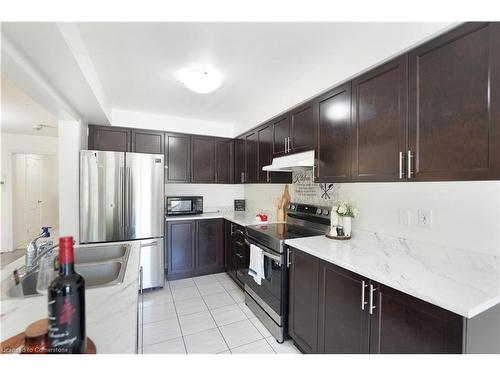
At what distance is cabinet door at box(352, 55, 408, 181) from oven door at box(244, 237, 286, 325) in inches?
38.0

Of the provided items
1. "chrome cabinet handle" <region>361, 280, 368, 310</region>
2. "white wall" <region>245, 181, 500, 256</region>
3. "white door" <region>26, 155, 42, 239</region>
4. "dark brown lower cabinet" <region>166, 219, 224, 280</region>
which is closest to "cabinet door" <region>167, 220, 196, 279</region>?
"dark brown lower cabinet" <region>166, 219, 224, 280</region>

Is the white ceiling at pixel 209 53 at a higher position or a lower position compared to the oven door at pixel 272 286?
higher

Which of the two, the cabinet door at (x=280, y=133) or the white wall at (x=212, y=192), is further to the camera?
the white wall at (x=212, y=192)

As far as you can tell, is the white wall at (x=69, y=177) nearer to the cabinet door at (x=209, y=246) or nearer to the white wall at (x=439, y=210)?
the cabinet door at (x=209, y=246)

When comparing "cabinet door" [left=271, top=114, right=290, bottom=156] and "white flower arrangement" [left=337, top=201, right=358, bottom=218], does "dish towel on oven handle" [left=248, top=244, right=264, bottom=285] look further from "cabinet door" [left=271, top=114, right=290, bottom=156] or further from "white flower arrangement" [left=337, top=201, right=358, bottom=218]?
"cabinet door" [left=271, top=114, right=290, bottom=156]

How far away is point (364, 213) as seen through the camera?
192cm

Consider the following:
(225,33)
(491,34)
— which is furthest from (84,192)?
(491,34)

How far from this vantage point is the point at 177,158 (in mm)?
3488

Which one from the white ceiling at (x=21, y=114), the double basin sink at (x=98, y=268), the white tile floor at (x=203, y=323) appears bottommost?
the white tile floor at (x=203, y=323)

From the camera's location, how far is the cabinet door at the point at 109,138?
9.91 ft

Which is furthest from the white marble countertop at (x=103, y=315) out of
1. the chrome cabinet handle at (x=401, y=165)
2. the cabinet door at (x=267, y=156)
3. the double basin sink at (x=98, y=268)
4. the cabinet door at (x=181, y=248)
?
the cabinet door at (x=181, y=248)

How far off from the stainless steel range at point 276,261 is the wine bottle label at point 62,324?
1.51 m

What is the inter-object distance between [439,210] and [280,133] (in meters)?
1.62

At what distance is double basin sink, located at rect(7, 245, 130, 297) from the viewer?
1.19m
